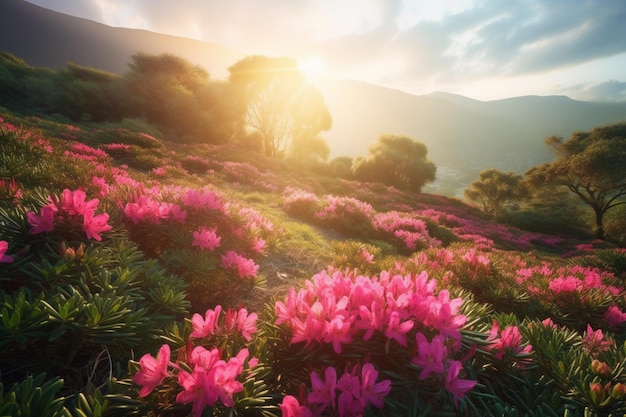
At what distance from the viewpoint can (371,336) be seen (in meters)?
1.72

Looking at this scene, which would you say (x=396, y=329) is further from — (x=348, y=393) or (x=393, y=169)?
(x=393, y=169)

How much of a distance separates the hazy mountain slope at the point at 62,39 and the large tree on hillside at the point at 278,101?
42.5 meters

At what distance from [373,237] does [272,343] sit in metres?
7.51

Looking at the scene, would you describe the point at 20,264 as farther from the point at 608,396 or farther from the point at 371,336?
the point at 608,396

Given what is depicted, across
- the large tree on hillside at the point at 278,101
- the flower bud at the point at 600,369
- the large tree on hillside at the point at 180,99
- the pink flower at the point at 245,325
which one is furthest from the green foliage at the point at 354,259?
the large tree on hillside at the point at 278,101

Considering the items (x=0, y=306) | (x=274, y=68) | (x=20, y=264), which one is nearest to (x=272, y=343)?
(x=0, y=306)

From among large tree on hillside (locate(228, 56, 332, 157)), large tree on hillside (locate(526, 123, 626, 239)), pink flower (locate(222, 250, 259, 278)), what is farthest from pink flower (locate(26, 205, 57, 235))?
large tree on hillside (locate(228, 56, 332, 157))

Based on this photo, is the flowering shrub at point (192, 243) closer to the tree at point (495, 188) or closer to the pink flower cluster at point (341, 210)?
the pink flower cluster at point (341, 210)

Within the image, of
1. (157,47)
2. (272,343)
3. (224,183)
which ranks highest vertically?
(157,47)

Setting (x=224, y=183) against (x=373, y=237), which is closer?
(x=373, y=237)

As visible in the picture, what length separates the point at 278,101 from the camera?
135 feet

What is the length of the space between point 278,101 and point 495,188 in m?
34.4

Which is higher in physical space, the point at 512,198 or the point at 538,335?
the point at 538,335

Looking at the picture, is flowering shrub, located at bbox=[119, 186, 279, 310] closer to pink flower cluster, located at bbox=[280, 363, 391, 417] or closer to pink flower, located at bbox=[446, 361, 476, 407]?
pink flower cluster, located at bbox=[280, 363, 391, 417]
